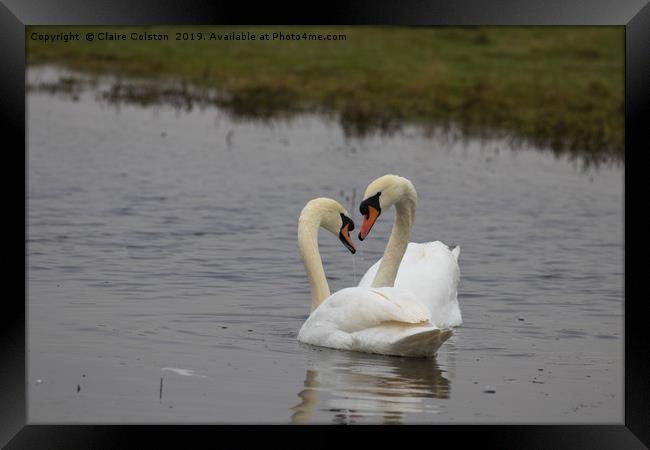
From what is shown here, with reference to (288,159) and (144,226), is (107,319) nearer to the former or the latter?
(144,226)

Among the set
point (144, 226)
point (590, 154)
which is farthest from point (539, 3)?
point (590, 154)

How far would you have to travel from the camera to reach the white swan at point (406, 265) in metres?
11.7

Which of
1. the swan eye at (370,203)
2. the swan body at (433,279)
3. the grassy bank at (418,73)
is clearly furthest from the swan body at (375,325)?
the grassy bank at (418,73)

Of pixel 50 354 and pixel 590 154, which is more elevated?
pixel 590 154

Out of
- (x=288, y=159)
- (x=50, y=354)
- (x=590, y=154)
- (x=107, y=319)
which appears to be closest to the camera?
(x=50, y=354)

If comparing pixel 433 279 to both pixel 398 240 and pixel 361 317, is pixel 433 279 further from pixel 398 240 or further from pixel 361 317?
pixel 361 317

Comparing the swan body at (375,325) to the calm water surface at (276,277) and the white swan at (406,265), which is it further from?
the white swan at (406,265)

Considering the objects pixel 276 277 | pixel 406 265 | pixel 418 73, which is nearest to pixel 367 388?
pixel 406 265

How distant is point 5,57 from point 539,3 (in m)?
2.65

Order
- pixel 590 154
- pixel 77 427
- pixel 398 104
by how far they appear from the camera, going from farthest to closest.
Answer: pixel 398 104, pixel 590 154, pixel 77 427

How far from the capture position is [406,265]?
12672 millimetres

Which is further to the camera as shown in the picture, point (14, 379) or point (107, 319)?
point (107, 319)

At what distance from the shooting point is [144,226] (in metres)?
16.2

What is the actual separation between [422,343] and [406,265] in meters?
2.32
